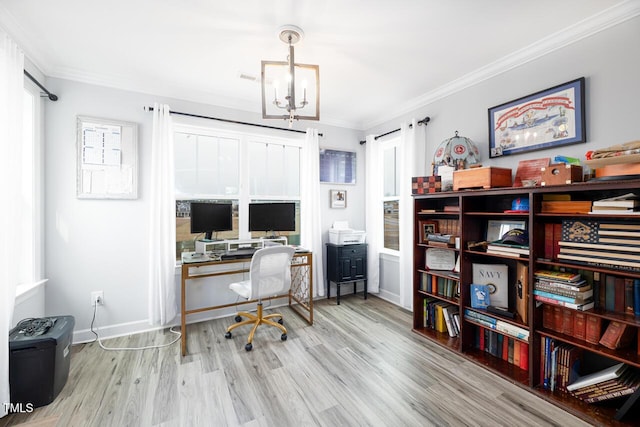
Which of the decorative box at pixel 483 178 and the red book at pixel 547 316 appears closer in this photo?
the red book at pixel 547 316

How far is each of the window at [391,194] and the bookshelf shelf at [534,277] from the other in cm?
99

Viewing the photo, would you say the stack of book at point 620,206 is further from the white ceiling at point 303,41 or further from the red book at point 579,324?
the white ceiling at point 303,41

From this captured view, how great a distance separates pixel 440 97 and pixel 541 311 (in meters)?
2.26

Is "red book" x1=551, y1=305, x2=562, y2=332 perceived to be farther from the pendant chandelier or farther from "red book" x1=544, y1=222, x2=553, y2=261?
the pendant chandelier

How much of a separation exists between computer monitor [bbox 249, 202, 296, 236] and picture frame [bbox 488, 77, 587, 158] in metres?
2.19

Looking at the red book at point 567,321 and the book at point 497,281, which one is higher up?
the book at point 497,281

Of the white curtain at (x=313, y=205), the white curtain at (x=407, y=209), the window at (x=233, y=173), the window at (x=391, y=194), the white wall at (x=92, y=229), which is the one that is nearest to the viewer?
the white wall at (x=92, y=229)

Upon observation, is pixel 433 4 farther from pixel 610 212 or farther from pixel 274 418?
pixel 274 418

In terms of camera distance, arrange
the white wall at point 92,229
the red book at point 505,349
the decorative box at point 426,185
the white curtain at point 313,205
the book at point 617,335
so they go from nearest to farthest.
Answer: the book at point 617,335, the red book at point 505,349, the white wall at point 92,229, the decorative box at point 426,185, the white curtain at point 313,205

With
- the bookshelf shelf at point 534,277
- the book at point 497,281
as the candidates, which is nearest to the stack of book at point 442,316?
the bookshelf shelf at point 534,277

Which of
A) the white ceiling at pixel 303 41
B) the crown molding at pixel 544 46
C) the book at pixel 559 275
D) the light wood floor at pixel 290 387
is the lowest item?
the light wood floor at pixel 290 387

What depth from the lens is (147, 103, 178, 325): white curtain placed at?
9.12 feet

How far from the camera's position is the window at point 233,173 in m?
3.14

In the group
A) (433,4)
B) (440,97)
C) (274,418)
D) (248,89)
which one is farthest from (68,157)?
(440,97)
